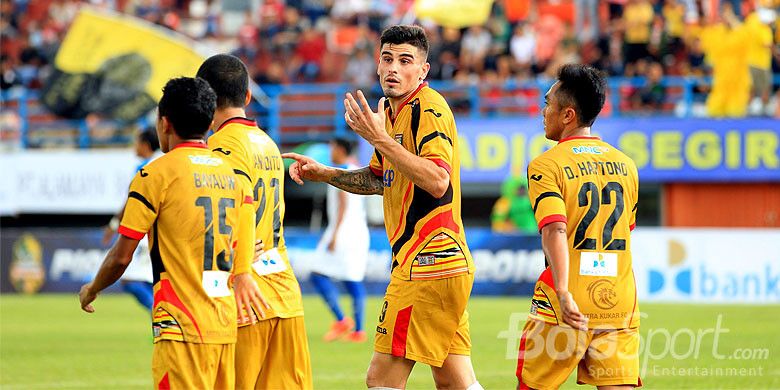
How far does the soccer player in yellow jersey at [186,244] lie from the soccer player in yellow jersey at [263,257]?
59 centimetres

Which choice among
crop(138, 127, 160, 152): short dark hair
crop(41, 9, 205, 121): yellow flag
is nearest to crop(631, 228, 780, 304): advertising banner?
crop(41, 9, 205, 121): yellow flag

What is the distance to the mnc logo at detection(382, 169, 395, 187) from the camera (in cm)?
662

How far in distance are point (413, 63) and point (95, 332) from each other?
10.2 meters

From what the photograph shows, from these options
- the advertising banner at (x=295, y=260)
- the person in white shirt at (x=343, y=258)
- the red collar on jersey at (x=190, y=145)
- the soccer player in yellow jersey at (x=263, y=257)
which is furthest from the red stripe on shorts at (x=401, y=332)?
the advertising banner at (x=295, y=260)

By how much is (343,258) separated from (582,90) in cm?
847

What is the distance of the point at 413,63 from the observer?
666cm

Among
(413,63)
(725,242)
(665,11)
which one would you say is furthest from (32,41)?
(413,63)

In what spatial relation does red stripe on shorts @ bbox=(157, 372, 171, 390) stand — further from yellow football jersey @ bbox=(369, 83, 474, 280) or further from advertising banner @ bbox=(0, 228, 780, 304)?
advertising banner @ bbox=(0, 228, 780, 304)

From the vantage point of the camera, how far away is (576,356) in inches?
241

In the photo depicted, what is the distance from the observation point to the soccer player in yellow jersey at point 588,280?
614cm

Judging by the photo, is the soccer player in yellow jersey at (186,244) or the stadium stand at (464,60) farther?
the stadium stand at (464,60)

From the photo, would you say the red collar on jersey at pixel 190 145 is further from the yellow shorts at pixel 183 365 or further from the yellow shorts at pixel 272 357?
the yellow shorts at pixel 272 357

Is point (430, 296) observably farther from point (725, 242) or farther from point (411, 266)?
point (725, 242)

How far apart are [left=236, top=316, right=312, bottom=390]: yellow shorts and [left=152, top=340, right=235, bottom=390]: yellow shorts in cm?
73
